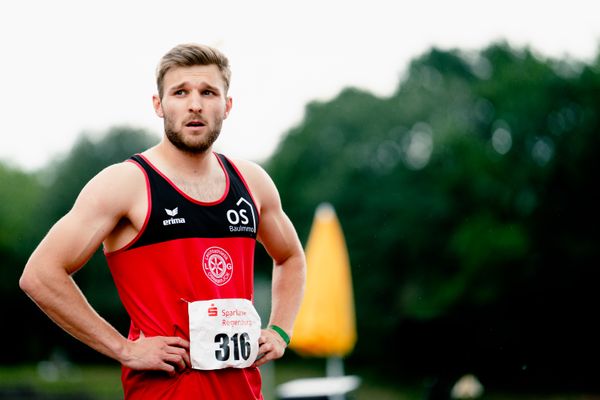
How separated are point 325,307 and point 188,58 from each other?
8560 millimetres

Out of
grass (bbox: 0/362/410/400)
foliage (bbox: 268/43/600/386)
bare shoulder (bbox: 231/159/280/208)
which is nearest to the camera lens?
bare shoulder (bbox: 231/159/280/208)

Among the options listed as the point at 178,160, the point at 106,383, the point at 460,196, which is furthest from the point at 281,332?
the point at 106,383

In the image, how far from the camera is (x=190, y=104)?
2963 mm

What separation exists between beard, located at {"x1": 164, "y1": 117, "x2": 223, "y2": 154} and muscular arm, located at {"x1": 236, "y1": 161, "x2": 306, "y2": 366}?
306 mm

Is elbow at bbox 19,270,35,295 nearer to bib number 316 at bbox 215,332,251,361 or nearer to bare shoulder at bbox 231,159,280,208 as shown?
bib number 316 at bbox 215,332,251,361

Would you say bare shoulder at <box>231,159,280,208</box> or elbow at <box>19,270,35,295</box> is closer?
elbow at <box>19,270,35,295</box>

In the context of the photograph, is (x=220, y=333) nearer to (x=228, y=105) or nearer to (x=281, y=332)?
(x=281, y=332)

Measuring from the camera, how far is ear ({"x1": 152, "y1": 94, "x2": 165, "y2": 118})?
10.1ft

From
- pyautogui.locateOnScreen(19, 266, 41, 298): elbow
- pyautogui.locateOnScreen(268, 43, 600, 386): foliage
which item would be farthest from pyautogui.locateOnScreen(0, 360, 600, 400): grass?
pyautogui.locateOnScreen(19, 266, 41, 298): elbow

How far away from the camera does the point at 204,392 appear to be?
2.93 m

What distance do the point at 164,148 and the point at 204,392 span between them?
0.84 metres

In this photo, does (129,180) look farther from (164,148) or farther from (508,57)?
(508,57)

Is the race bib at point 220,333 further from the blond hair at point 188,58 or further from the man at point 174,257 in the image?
the blond hair at point 188,58

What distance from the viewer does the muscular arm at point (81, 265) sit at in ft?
9.11
